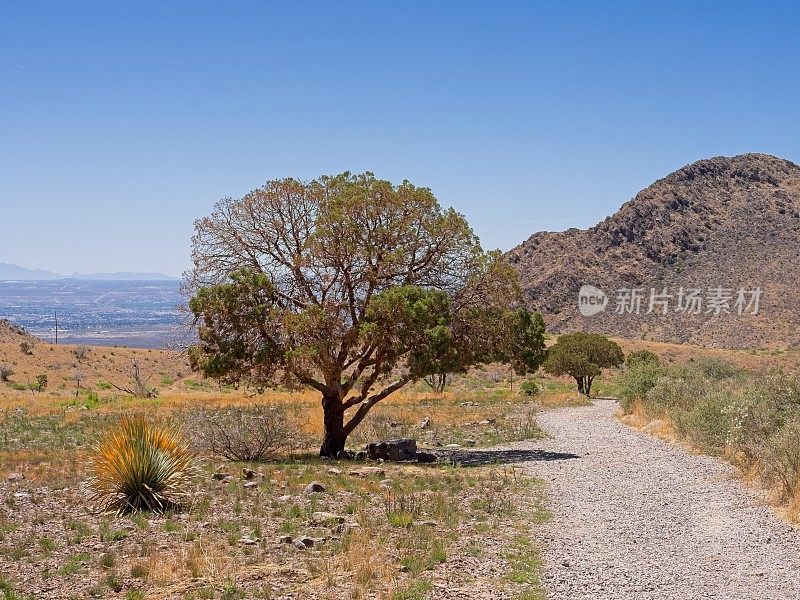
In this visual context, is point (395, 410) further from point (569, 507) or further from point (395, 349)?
point (569, 507)

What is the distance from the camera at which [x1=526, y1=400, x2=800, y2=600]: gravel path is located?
9.14 meters

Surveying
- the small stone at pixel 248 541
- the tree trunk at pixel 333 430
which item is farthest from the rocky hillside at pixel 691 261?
the small stone at pixel 248 541

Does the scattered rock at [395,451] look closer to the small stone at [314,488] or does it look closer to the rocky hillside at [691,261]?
the small stone at [314,488]

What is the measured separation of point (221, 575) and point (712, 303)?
8207 cm

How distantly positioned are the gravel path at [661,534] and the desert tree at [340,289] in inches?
168

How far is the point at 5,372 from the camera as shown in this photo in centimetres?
5466

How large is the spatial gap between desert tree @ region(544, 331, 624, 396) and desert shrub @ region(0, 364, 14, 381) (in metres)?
37.1

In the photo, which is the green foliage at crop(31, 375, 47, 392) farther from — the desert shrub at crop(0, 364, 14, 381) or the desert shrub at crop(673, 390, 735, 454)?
the desert shrub at crop(673, 390, 735, 454)

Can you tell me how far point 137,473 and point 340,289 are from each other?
901cm

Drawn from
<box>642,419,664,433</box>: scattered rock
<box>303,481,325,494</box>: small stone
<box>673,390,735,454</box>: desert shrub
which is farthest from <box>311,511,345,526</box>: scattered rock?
<box>642,419,664,433</box>: scattered rock

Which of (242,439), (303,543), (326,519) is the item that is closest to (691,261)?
(242,439)

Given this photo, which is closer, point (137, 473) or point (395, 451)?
point (137, 473)

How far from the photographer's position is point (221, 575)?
9148 millimetres
